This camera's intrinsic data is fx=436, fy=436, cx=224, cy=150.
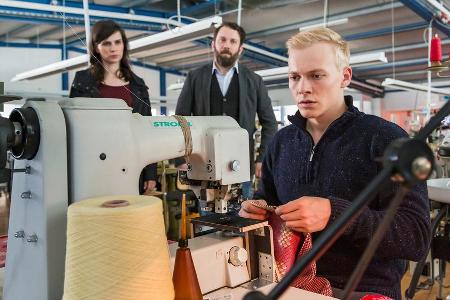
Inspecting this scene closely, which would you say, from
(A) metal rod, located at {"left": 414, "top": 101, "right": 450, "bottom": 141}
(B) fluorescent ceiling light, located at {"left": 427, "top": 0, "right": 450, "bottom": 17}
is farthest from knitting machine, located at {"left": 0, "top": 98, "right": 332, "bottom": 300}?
(B) fluorescent ceiling light, located at {"left": 427, "top": 0, "right": 450, "bottom": 17}

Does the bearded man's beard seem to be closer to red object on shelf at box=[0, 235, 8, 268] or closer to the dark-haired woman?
the dark-haired woman

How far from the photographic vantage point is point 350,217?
37 cm

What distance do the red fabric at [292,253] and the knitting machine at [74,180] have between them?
2cm

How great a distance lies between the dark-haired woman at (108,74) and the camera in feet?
5.95

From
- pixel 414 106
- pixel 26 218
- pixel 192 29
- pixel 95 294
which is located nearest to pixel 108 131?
pixel 26 218

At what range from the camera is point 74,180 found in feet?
2.63

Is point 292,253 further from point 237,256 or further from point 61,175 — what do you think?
point 61,175

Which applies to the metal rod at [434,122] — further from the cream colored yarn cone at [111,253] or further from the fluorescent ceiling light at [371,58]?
the fluorescent ceiling light at [371,58]

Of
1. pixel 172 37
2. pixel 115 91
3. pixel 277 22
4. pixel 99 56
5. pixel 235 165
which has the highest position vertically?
pixel 277 22

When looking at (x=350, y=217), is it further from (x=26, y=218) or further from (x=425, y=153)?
(x=26, y=218)

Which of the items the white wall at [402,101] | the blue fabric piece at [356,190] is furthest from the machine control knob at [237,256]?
the white wall at [402,101]

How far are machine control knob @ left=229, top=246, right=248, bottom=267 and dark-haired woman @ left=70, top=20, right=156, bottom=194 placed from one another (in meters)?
0.94

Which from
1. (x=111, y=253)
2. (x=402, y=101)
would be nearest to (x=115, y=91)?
(x=111, y=253)

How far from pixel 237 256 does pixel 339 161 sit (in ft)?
1.44
